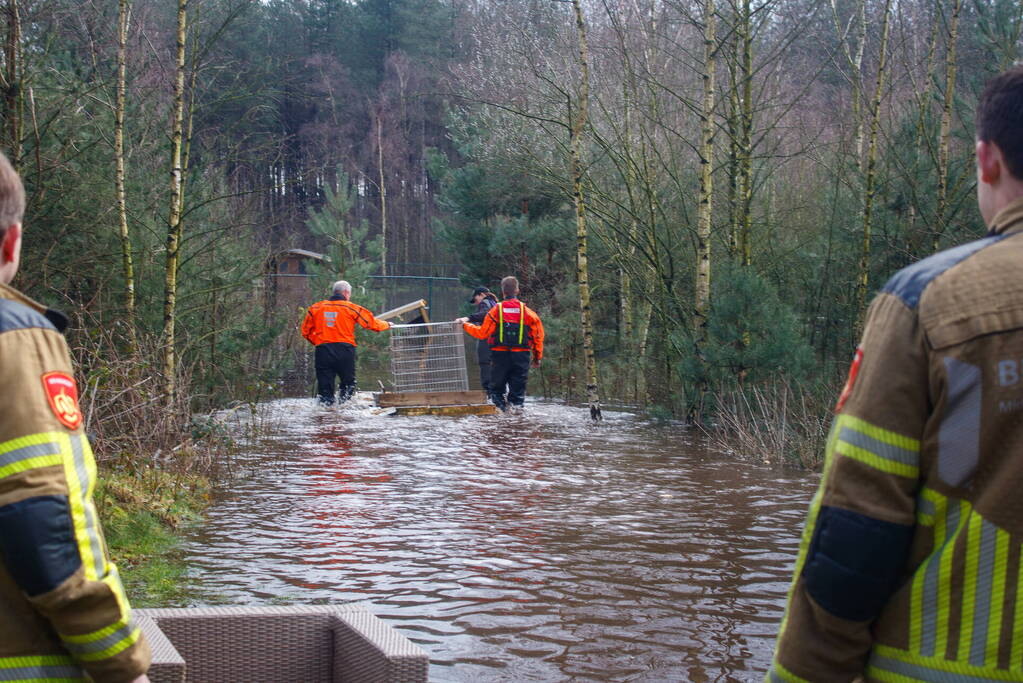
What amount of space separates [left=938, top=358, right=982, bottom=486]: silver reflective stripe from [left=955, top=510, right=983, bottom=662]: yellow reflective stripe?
84mm

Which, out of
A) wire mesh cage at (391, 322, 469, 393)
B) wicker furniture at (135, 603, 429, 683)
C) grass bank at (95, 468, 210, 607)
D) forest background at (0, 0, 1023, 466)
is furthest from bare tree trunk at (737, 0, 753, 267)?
wicker furniture at (135, 603, 429, 683)

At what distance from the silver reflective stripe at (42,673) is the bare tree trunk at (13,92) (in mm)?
9284

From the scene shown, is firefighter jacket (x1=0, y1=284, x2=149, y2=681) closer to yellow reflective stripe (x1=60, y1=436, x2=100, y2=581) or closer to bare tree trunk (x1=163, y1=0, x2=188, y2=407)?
yellow reflective stripe (x1=60, y1=436, x2=100, y2=581)

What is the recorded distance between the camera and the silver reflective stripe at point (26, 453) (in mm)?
2100

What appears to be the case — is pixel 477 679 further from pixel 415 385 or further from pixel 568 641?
pixel 415 385

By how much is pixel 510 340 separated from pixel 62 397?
15203mm

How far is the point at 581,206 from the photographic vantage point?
1633 centimetres

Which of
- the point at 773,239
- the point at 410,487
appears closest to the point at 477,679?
the point at 410,487

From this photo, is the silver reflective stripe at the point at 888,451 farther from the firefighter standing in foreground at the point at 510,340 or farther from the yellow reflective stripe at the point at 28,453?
the firefighter standing in foreground at the point at 510,340

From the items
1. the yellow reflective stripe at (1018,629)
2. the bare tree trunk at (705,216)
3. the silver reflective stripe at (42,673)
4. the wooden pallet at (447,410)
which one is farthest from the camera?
the wooden pallet at (447,410)

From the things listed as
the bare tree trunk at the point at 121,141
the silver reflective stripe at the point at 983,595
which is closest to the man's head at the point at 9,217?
the silver reflective stripe at the point at 983,595

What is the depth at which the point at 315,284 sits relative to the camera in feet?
78.4

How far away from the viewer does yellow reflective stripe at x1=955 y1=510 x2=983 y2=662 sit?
2.03m

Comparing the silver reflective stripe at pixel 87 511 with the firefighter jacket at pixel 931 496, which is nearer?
the firefighter jacket at pixel 931 496
